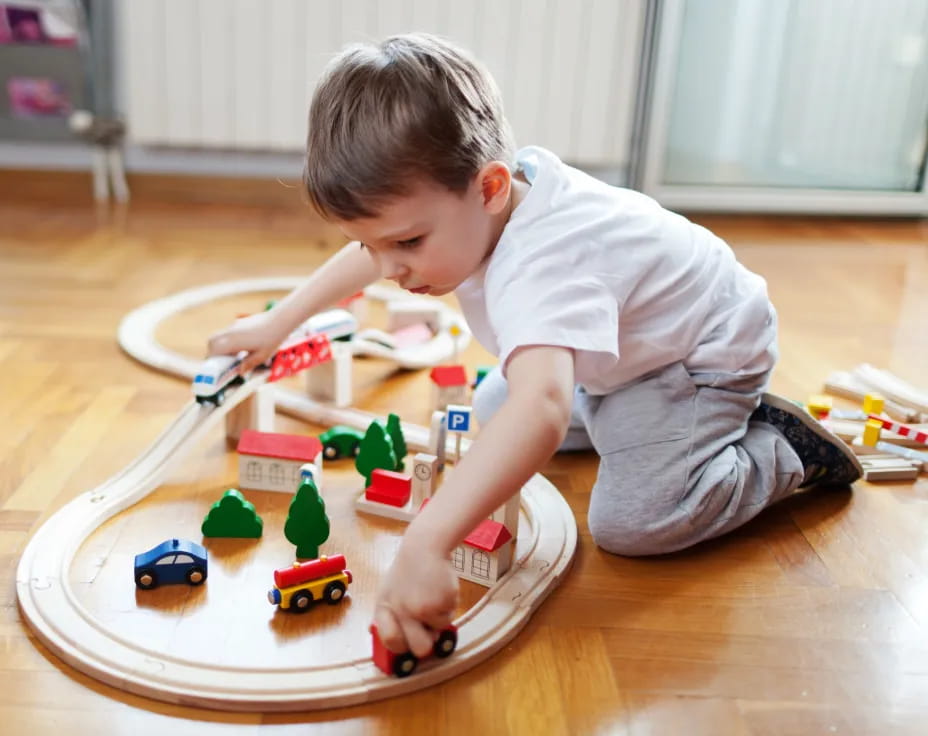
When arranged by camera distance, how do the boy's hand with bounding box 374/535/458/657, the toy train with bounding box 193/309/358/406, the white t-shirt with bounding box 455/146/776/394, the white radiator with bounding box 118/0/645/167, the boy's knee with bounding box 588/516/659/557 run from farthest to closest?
the white radiator with bounding box 118/0/645/167, the toy train with bounding box 193/309/358/406, the boy's knee with bounding box 588/516/659/557, the white t-shirt with bounding box 455/146/776/394, the boy's hand with bounding box 374/535/458/657

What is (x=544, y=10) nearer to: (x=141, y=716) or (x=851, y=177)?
(x=851, y=177)

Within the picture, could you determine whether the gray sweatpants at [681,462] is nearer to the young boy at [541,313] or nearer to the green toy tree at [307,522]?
the young boy at [541,313]

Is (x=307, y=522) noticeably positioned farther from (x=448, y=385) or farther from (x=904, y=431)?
(x=904, y=431)

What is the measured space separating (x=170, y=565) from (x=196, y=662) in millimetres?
127

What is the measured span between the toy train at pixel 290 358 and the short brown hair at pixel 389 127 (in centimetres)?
31

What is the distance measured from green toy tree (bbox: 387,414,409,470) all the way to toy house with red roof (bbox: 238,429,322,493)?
89 millimetres

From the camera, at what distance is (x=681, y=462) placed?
3.15 ft

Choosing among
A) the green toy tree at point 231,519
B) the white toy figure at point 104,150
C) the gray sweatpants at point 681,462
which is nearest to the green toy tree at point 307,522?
the green toy tree at point 231,519

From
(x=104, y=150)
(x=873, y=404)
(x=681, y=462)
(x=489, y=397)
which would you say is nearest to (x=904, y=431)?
(x=873, y=404)

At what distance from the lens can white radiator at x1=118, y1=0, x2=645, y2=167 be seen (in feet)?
7.06

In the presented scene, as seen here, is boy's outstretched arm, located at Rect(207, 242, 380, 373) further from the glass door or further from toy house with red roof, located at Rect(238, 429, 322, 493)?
the glass door

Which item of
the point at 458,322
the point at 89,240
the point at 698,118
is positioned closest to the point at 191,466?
the point at 458,322

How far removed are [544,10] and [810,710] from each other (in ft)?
5.77

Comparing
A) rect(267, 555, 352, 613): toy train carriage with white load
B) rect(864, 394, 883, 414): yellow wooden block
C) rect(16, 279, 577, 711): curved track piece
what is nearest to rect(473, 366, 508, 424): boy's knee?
rect(16, 279, 577, 711): curved track piece
